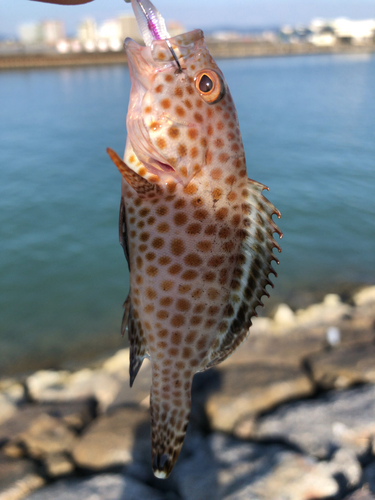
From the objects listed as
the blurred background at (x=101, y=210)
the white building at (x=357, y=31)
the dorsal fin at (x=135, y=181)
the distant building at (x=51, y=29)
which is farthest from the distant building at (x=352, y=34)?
the dorsal fin at (x=135, y=181)

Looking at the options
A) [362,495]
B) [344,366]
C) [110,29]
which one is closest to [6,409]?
[362,495]

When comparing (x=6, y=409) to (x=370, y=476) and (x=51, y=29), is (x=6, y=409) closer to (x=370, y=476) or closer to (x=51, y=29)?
(x=370, y=476)

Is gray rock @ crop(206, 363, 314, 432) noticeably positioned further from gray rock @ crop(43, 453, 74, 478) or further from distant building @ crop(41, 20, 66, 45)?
distant building @ crop(41, 20, 66, 45)

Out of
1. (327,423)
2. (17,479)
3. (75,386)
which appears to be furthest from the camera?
(75,386)

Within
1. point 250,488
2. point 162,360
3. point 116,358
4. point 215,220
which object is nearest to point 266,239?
point 215,220

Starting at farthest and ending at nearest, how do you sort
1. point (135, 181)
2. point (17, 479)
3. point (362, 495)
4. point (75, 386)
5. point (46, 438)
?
1. point (75, 386)
2. point (46, 438)
3. point (17, 479)
4. point (362, 495)
5. point (135, 181)

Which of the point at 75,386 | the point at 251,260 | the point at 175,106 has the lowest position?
the point at 75,386

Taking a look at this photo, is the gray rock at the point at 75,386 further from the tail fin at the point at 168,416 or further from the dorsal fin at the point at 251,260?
the dorsal fin at the point at 251,260
